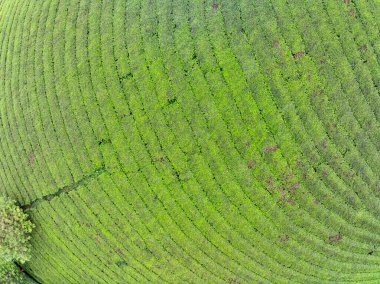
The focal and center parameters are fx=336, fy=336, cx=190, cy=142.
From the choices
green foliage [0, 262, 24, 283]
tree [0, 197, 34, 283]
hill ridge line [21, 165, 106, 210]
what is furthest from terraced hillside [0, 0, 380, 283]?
green foliage [0, 262, 24, 283]

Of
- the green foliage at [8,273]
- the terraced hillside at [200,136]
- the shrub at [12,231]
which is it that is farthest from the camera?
the green foliage at [8,273]

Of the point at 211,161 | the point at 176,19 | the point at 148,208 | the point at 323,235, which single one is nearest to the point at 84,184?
the point at 148,208

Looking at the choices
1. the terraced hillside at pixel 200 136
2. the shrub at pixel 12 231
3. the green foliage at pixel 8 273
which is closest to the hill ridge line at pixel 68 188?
the terraced hillside at pixel 200 136

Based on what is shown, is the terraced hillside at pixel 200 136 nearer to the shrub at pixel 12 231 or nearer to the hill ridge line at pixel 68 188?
the hill ridge line at pixel 68 188

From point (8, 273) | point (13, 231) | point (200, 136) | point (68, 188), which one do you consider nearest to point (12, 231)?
point (13, 231)

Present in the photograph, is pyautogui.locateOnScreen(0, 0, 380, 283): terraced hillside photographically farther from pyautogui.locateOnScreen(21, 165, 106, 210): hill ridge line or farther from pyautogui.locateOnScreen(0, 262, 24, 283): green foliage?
→ pyautogui.locateOnScreen(0, 262, 24, 283): green foliage

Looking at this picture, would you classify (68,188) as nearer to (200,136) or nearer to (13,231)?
(13,231)
